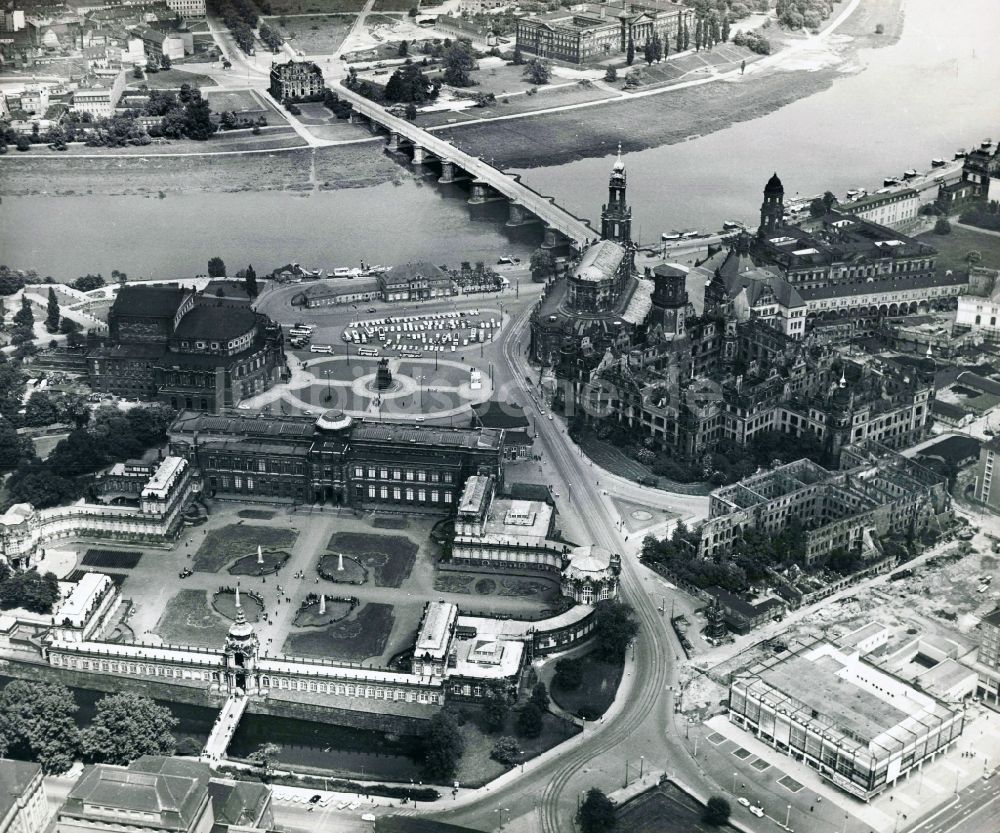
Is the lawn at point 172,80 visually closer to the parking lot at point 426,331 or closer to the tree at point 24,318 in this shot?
the tree at point 24,318

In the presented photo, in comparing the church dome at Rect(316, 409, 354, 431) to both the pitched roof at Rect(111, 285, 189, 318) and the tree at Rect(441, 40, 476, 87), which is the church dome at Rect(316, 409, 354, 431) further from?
the tree at Rect(441, 40, 476, 87)

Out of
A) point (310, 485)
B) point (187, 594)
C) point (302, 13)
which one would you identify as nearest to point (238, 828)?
point (187, 594)

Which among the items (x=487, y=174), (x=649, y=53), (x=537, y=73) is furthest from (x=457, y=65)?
(x=487, y=174)

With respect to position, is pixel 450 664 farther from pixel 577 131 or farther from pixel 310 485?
pixel 577 131

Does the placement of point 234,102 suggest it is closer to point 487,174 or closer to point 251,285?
point 487,174

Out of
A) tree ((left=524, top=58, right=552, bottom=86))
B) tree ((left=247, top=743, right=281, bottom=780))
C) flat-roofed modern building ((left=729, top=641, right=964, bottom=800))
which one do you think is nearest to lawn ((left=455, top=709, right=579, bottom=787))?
flat-roofed modern building ((left=729, top=641, right=964, bottom=800))

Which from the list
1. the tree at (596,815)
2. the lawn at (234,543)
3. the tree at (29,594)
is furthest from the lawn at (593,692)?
the tree at (29,594)
